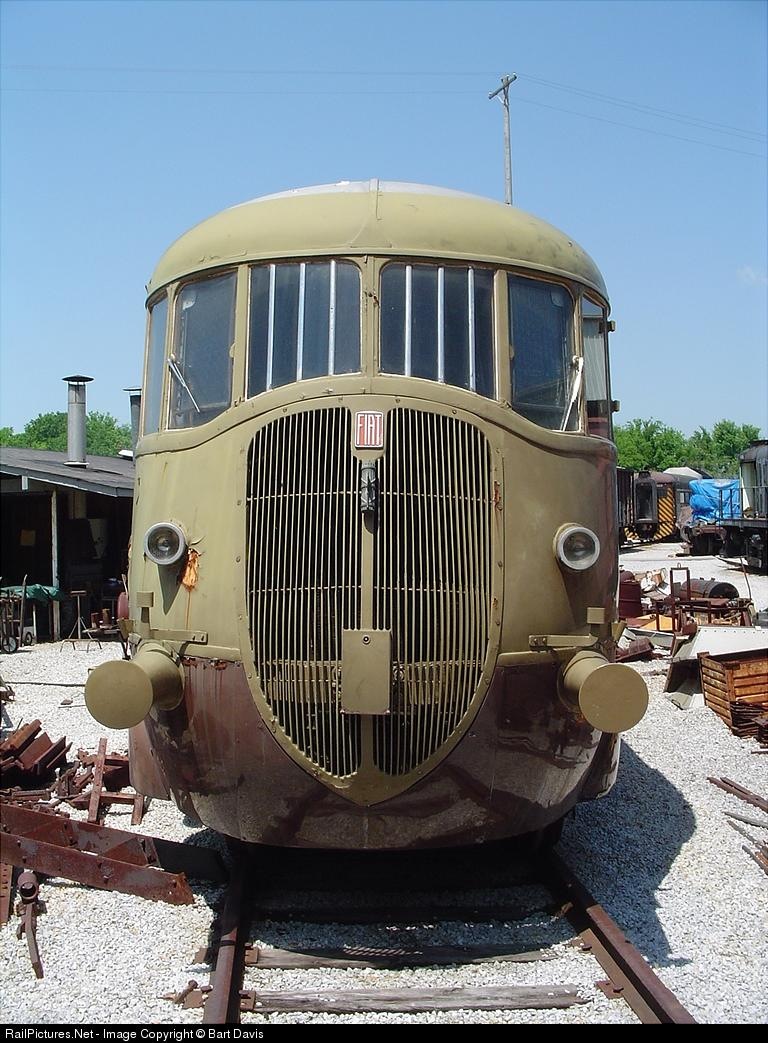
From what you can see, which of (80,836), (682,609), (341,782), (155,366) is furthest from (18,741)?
(682,609)

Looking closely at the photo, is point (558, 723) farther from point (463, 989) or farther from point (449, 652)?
point (463, 989)

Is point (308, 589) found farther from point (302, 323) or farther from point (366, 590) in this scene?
point (302, 323)

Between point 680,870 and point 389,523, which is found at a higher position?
point 389,523

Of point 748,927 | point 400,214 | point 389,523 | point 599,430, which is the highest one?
point 400,214

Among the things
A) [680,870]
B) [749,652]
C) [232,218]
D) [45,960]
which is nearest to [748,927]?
[680,870]

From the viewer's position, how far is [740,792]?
7.78 meters

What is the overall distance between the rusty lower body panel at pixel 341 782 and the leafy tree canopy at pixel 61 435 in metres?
101

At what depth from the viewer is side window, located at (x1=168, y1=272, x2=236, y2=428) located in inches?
195

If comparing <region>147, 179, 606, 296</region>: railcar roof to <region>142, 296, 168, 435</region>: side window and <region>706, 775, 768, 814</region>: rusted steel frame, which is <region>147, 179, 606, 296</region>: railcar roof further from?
<region>706, 775, 768, 814</region>: rusted steel frame

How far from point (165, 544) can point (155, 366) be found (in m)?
1.28

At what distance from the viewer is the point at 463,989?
14.2ft

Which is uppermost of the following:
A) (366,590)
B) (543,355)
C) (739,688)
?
(543,355)

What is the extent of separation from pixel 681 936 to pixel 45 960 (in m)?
3.10

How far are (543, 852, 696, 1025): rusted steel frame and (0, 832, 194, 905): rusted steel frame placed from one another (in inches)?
→ 79.4
